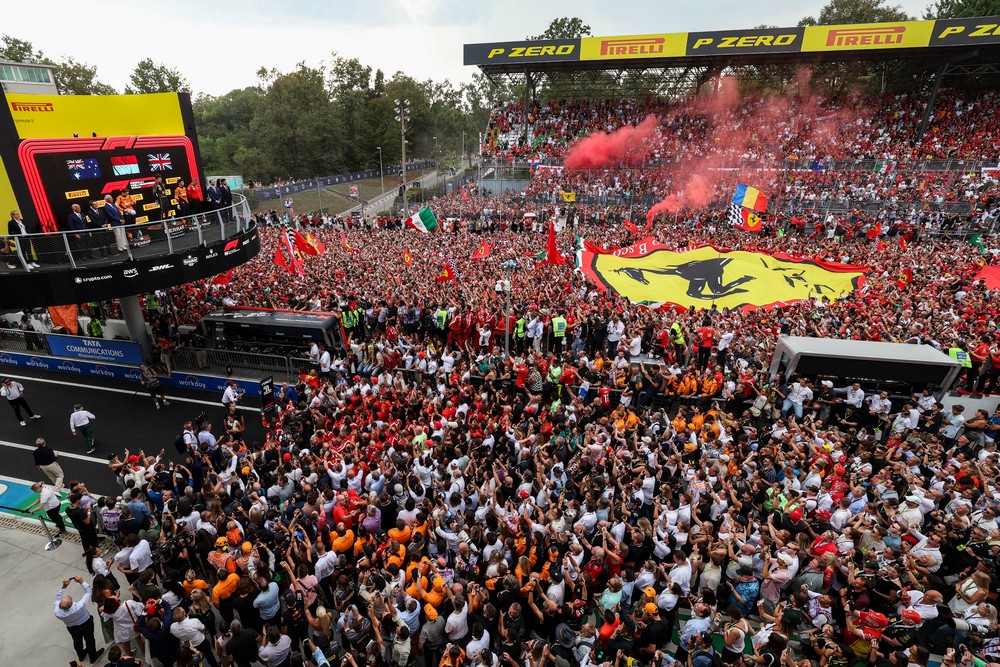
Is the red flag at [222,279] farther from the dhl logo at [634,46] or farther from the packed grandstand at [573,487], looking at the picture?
the dhl logo at [634,46]

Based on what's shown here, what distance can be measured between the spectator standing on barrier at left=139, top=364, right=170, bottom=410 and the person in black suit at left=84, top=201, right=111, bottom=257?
139 inches

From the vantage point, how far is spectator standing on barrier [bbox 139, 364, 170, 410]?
15.0 m

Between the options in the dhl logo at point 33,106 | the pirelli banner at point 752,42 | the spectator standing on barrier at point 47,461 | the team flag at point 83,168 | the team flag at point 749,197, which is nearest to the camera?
the spectator standing on barrier at point 47,461

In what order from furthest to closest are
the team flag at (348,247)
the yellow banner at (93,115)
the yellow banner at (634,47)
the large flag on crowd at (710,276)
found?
the yellow banner at (634,47) → the team flag at (348,247) → the large flag on crowd at (710,276) → the yellow banner at (93,115)

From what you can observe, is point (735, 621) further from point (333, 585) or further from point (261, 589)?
point (261, 589)

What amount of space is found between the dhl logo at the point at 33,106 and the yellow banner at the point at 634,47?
33.4m

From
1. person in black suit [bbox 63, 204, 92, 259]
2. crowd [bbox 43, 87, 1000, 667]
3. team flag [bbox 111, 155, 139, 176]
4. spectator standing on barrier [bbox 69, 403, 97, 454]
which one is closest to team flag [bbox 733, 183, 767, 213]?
crowd [bbox 43, 87, 1000, 667]

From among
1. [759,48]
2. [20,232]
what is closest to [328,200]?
[759,48]

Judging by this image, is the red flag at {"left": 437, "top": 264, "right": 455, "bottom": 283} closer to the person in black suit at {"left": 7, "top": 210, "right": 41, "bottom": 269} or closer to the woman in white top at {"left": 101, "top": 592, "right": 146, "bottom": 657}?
the person in black suit at {"left": 7, "top": 210, "right": 41, "bottom": 269}

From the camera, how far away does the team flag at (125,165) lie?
14828mm

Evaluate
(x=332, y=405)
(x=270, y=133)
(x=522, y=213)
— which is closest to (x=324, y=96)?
(x=270, y=133)

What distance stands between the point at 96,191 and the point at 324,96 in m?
63.4

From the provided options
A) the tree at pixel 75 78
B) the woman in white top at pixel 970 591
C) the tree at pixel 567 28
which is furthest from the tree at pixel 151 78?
the woman in white top at pixel 970 591

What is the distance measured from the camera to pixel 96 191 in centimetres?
1462
